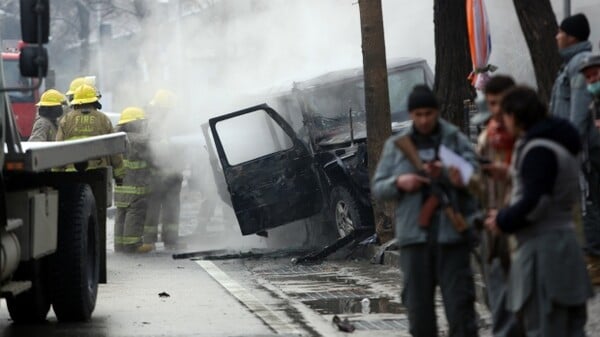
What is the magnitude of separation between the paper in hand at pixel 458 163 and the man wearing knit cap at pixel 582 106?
7.19 ft

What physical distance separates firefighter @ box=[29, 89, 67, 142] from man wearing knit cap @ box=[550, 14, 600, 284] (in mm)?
7629

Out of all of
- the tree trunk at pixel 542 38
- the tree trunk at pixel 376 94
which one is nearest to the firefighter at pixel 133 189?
the tree trunk at pixel 376 94

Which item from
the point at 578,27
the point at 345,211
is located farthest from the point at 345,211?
the point at 578,27

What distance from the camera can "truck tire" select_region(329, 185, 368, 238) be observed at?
1552 centimetres

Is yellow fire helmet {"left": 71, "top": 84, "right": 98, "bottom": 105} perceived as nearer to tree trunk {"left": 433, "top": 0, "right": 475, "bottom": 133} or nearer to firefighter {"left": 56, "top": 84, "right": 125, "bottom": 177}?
firefighter {"left": 56, "top": 84, "right": 125, "bottom": 177}

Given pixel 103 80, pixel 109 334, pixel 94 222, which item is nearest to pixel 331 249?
pixel 94 222

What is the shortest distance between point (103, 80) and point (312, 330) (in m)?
34.7

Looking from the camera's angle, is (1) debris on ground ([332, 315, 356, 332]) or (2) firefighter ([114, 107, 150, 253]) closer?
(1) debris on ground ([332, 315, 356, 332])

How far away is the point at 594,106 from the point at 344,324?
2.16 metres

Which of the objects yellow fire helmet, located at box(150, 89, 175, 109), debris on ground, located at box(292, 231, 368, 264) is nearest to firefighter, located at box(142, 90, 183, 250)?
yellow fire helmet, located at box(150, 89, 175, 109)

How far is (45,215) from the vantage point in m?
9.63

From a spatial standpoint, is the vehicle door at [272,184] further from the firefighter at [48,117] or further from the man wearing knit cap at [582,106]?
the man wearing knit cap at [582,106]

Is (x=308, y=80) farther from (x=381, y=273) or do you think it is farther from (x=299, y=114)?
(x=381, y=273)

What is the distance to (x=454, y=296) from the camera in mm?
7559
